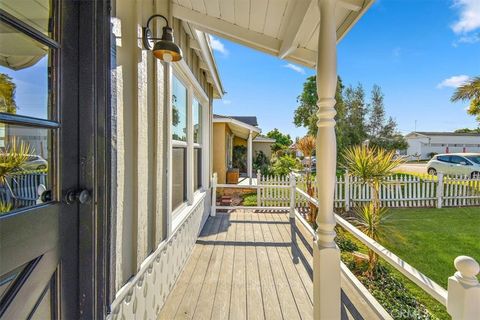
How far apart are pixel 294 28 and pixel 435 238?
18.5ft

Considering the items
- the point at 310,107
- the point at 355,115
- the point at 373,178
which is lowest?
the point at 373,178

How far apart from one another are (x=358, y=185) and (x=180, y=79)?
23.4 ft

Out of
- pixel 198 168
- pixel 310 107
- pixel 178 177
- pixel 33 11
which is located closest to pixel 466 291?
pixel 33 11

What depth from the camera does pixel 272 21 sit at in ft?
8.14

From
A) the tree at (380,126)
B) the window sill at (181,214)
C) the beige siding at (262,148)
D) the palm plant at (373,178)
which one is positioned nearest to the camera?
the window sill at (181,214)

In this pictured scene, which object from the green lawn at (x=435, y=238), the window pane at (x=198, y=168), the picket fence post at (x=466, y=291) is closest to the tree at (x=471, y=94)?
the green lawn at (x=435, y=238)

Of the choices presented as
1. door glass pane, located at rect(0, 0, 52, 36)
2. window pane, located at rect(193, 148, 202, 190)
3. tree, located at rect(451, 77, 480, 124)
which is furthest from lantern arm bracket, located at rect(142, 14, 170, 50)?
tree, located at rect(451, 77, 480, 124)

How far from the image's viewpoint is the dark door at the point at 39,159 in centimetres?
86

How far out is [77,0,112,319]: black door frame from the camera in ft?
3.75

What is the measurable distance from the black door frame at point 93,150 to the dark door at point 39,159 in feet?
Result: 0.08

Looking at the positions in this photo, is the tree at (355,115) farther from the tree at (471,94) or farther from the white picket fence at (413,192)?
the white picket fence at (413,192)

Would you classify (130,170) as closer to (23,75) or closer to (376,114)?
(23,75)

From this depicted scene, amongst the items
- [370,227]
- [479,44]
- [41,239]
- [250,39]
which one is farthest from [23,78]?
[479,44]

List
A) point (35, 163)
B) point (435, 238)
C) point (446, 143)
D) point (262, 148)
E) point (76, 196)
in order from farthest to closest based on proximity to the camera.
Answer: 1. point (446, 143)
2. point (262, 148)
3. point (435, 238)
4. point (76, 196)
5. point (35, 163)
